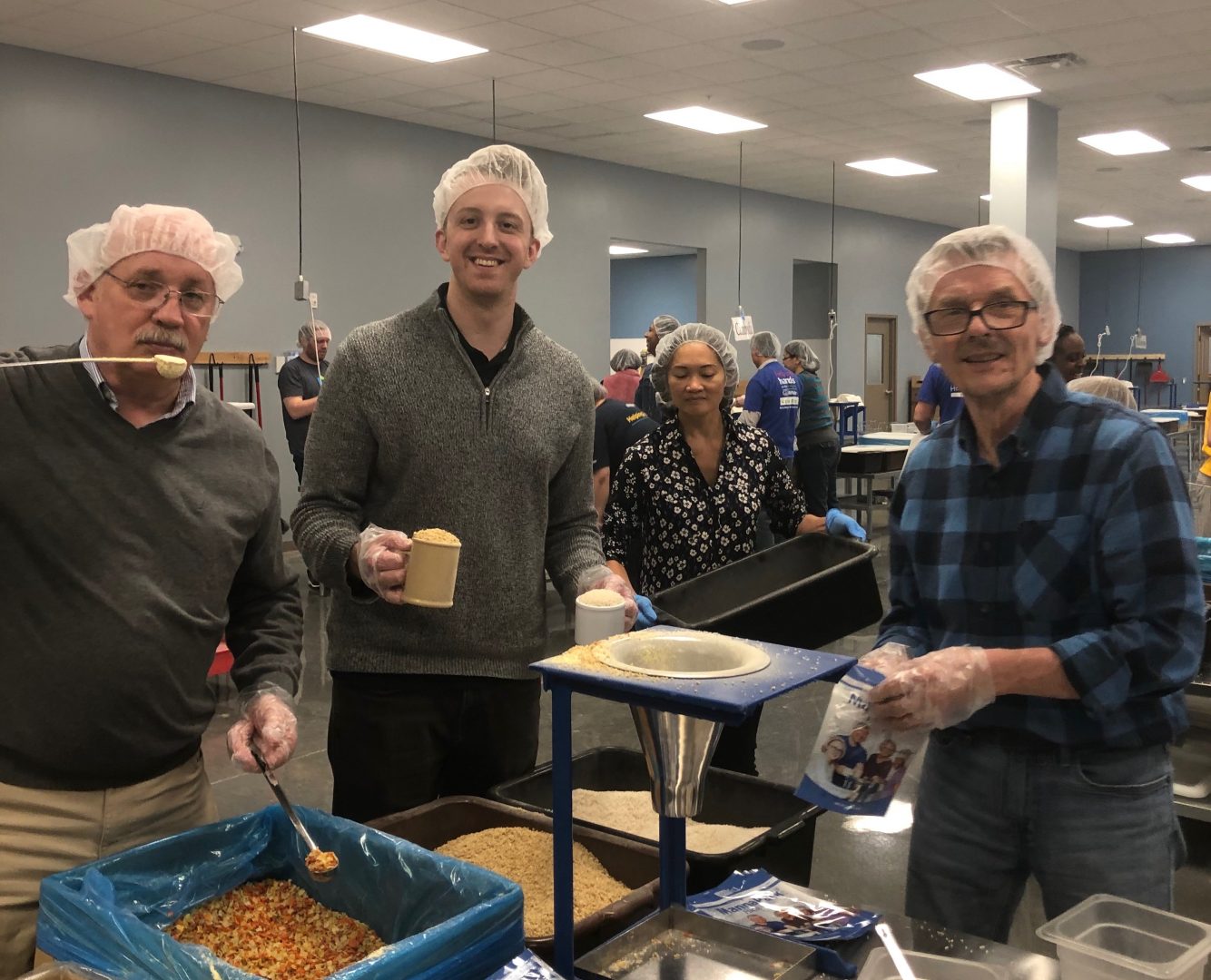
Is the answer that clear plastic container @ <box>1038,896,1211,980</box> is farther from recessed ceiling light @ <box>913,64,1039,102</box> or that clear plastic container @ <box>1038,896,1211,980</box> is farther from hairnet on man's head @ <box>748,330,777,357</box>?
recessed ceiling light @ <box>913,64,1039,102</box>

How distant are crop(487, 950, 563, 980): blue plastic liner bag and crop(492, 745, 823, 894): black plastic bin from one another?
46 cm

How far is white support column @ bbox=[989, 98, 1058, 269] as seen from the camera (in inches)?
315

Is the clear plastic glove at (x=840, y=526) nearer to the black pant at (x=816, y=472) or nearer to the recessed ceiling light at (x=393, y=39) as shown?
the recessed ceiling light at (x=393, y=39)

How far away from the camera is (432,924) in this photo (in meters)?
1.26

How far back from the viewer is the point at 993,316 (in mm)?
1574

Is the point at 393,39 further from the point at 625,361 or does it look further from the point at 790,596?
the point at 790,596

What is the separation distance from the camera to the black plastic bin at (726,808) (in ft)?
5.41

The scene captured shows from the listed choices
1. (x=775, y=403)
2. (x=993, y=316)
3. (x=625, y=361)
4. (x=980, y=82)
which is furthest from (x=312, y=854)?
(x=980, y=82)

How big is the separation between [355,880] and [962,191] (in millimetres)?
12368

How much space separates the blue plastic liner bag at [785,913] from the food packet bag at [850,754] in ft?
0.61

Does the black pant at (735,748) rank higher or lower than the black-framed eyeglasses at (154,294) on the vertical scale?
lower

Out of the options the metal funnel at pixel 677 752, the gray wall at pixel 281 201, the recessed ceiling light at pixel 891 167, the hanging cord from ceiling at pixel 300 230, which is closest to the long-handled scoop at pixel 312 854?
the metal funnel at pixel 677 752

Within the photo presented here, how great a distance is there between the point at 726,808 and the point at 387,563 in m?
0.84

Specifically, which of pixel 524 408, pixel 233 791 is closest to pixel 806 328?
pixel 233 791
